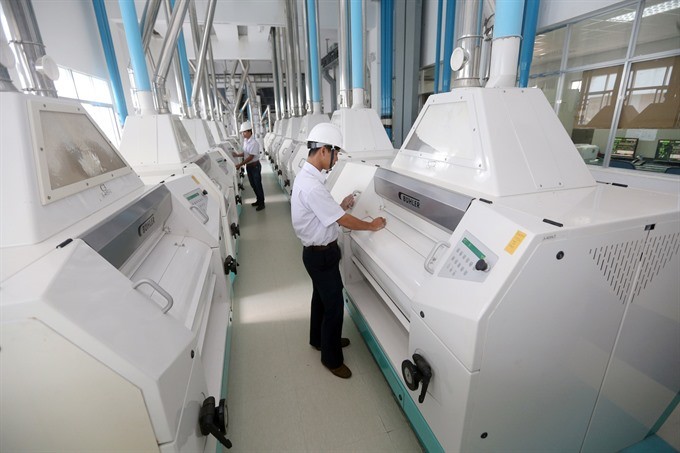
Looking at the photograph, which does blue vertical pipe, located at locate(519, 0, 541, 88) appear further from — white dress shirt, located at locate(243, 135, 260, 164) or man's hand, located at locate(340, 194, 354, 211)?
white dress shirt, located at locate(243, 135, 260, 164)

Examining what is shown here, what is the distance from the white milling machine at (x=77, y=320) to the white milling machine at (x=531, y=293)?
2.88 ft

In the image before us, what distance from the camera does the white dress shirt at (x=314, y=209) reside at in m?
1.76

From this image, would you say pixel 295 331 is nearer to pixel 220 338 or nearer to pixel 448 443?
pixel 220 338

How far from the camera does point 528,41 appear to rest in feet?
11.1

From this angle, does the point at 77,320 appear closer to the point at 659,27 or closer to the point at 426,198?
the point at 426,198

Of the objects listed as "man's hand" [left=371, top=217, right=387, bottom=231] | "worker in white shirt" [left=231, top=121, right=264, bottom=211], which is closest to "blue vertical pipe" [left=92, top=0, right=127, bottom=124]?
"worker in white shirt" [left=231, top=121, right=264, bottom=211]

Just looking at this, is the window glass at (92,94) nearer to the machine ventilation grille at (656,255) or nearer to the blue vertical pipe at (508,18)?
the blue vertical pipe at (508,18)

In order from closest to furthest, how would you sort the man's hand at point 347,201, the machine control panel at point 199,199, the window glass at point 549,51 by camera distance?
the machine control panel at point 199,199 < the man's hand at point 347,201 < the window glass at point 549,51

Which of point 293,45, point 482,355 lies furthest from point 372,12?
point 482,355

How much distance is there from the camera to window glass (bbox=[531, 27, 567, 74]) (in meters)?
4.18

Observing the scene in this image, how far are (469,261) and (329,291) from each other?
1020mm

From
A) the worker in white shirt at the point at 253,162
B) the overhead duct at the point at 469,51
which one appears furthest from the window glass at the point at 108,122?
the overhead duct at the point at 469,51

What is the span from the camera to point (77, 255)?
88 cm

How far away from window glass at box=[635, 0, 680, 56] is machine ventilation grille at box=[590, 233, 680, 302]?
11.4ft
